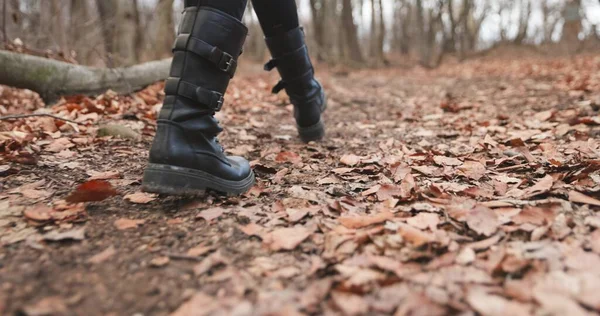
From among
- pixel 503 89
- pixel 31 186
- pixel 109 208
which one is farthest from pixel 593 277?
pixel 503 89

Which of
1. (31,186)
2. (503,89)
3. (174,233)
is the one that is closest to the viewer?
(174,233)

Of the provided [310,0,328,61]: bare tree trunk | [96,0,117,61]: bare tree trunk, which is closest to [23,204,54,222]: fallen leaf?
[96,0,117,61]: bare tree trunk

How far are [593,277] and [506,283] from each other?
19 centimetres

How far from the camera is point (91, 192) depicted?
51.0 inches

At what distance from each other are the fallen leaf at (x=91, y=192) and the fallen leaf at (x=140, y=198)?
9 cm

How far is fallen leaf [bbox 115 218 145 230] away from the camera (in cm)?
120

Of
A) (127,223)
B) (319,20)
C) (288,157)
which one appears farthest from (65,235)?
(319,20)

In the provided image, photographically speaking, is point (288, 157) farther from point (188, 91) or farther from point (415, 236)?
point (415, 236)

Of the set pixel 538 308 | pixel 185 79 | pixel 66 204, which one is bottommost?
pixel 538 308

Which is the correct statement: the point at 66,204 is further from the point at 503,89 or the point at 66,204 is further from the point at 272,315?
the point at 503,89

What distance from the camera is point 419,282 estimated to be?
90 cm

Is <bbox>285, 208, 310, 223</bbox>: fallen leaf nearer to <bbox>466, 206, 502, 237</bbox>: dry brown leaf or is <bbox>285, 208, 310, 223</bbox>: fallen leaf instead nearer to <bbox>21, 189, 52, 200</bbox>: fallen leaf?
<bbox>466, 206, 502, 237</bbox>: dry brown leaf

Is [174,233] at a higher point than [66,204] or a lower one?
lower

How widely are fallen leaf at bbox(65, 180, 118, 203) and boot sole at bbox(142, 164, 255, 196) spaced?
0.47ft
